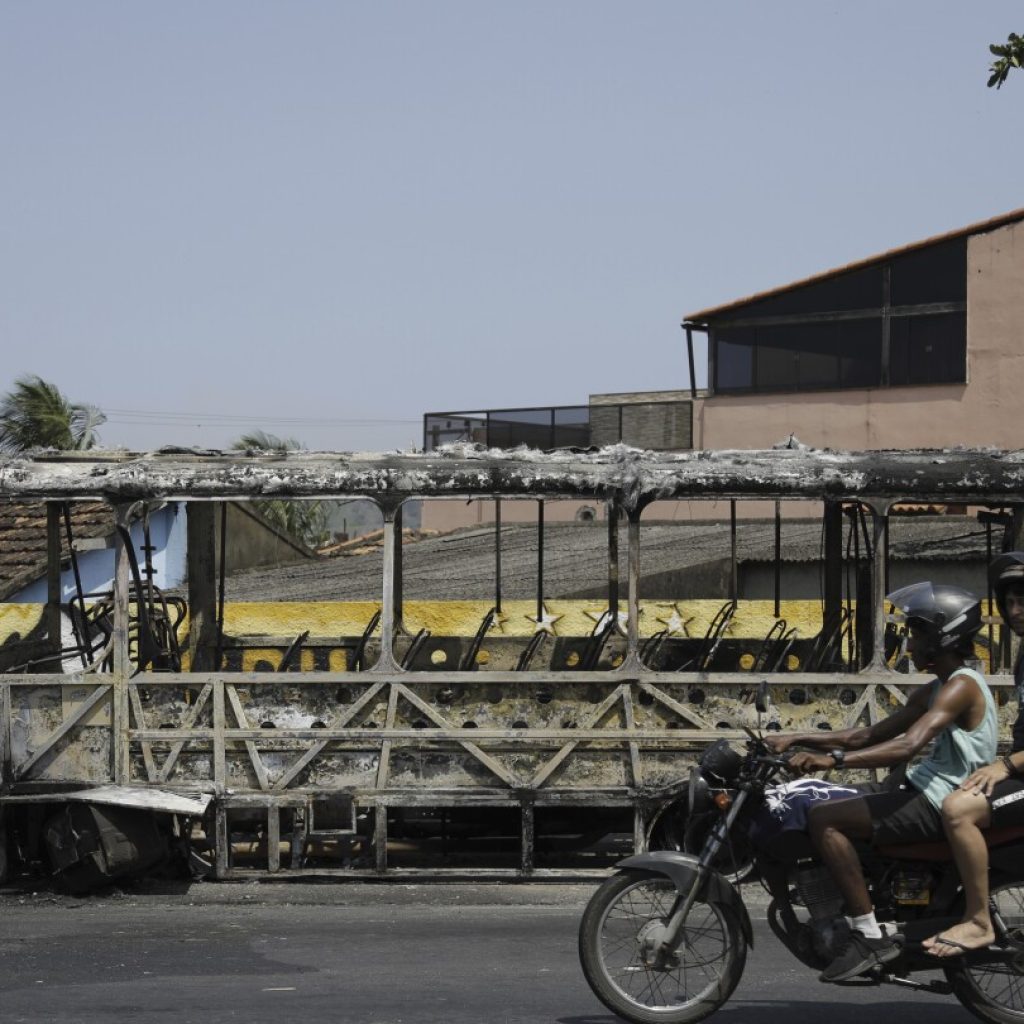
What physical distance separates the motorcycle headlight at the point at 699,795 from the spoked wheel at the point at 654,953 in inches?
11.0

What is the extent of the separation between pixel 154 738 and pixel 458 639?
2684mm

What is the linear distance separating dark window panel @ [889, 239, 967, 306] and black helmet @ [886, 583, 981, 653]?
2640 cm

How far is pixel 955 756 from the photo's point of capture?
6.32 m

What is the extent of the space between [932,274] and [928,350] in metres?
1.64

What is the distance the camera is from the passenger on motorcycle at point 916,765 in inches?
244

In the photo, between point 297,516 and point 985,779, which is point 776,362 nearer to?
point 297,516

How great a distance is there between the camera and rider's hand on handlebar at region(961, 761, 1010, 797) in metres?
6.17

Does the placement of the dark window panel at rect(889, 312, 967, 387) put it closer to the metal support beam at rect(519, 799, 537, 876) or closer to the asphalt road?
the metal support beam at rect(519, 799, 537, 876)

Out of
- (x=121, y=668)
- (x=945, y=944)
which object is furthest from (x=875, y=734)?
(x=121, y=668)

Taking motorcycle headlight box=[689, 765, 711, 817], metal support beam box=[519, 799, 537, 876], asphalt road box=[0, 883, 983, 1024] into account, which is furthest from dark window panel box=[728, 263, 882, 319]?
motorcycle headlight box=[689, 765, 711, 817]

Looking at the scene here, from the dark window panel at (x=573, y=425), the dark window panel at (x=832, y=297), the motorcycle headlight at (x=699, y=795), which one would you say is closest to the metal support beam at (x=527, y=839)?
the motorcycle headlight at (x=699, y=795)

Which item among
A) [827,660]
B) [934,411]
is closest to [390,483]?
[827,660]

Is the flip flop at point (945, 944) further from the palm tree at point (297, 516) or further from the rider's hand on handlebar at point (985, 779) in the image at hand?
the palm tree at point (297, 516)

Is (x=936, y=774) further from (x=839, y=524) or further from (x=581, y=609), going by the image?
(x=581, y=609)
